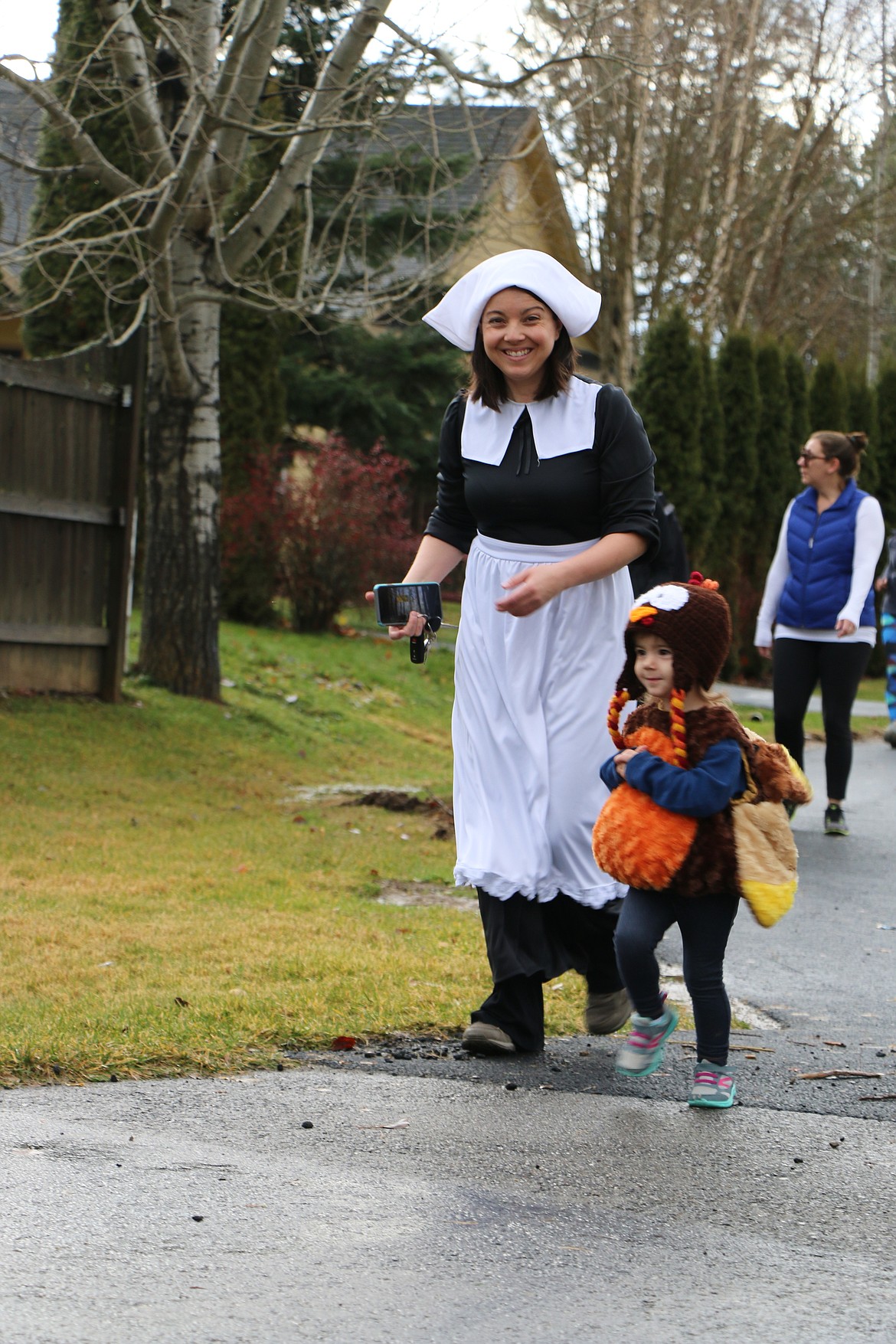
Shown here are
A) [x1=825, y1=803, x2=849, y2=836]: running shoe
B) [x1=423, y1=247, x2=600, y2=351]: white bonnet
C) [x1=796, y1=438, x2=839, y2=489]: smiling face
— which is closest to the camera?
[x1=423, y1=247, x2=600, y2=351]: white bonnet

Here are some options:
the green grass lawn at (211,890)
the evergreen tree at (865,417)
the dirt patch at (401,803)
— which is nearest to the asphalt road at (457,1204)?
the green grass lawn at (211,890)

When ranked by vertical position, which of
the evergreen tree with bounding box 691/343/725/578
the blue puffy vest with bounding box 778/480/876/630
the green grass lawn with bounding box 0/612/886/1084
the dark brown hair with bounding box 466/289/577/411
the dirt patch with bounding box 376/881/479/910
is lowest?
the dirt patch with bounding box 376/881/479/910

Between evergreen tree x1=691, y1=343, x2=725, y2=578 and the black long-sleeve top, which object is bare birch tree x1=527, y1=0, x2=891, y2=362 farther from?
the black long-sleeve top

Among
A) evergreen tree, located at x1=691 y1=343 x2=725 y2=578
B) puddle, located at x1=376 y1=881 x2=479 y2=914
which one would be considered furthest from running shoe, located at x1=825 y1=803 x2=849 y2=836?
evergreen tree, located at x1=691 y1=343 x2=725 y2=578

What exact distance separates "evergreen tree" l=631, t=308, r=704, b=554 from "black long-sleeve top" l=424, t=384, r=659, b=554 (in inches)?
614

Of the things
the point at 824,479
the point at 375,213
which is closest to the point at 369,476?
the point at 375,213

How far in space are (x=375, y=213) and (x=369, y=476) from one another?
12.5 ft

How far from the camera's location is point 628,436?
435 centimetres

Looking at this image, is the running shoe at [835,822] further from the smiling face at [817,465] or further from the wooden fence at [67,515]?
the wooden fence at [67,515]

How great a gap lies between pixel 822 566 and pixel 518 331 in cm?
460

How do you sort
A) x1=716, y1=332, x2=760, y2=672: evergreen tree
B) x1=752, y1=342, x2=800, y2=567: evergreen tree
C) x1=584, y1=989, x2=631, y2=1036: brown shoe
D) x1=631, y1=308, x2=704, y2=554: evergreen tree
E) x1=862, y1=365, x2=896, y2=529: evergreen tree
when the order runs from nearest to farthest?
x1=584, y1=989, x2=631, y2=1036: brown shoe, x1=631, y1=308, x2=704, y2=554: evergreen tree, x1=716, y1=332, x2=760, y2=672: evergreen tree, x1=752, y1=342, x2=800, y2=567: evergreen tree, x1=862, y1=365, x2=896, y2=529: evergreen tree

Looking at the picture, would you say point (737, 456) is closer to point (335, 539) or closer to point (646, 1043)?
point (335, 539)

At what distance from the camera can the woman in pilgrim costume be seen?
14.1 ft

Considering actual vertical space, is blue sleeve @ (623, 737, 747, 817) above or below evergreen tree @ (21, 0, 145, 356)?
below
